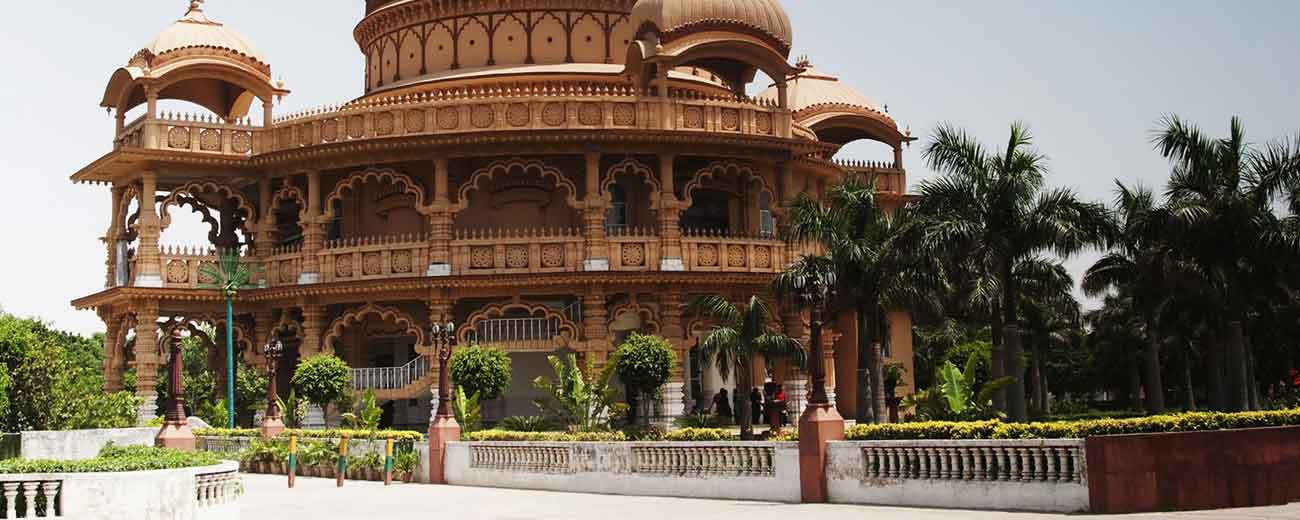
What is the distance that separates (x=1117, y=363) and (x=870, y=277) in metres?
37.4

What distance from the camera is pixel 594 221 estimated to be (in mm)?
39094

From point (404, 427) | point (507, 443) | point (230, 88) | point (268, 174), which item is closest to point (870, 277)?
point (507, 443)

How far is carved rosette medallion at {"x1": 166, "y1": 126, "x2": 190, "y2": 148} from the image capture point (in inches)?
1630

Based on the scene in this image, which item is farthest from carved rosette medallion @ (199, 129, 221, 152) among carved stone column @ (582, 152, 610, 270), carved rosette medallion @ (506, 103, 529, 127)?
carved stone column @ (582, 152, 610, 270)

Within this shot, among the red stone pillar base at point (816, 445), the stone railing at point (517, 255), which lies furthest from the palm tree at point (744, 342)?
the red stone pillar base at point (816, 445)

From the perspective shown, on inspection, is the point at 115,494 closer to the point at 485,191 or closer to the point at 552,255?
the point at 552,255

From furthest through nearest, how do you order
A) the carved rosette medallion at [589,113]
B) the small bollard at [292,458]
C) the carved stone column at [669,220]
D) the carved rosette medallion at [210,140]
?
the carved rosette medallion at [210,140]
the carved rosette medallion at [589,113]
the carved stone column at [669,220]
the small bollard at [292,458]

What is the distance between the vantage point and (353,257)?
39969 millimetres

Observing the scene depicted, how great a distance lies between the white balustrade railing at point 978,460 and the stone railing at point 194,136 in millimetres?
26064

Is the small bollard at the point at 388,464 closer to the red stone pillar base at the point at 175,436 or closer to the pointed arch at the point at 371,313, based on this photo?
the red stone pillar base at the point at 175,436

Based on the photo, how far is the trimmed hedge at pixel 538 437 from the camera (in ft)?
90.4

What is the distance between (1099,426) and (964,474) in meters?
1.83

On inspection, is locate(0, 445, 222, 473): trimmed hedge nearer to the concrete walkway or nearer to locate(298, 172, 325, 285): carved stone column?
the concrete walkway

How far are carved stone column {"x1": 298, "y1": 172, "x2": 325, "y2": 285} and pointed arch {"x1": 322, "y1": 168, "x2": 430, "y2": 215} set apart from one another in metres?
0.31
